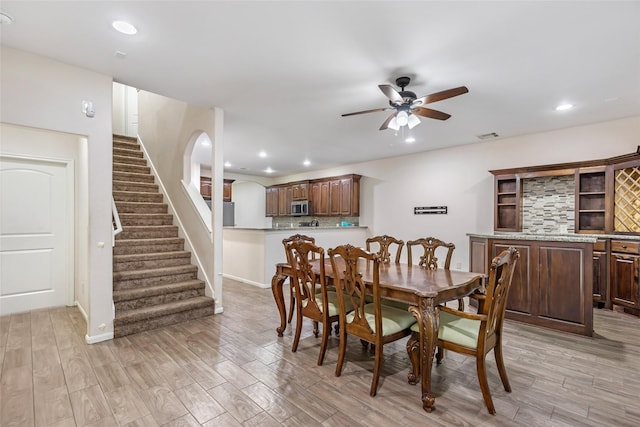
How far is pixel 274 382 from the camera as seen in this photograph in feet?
7.73

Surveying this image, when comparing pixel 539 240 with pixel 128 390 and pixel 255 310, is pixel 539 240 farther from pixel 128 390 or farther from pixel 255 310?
pixel 128 390

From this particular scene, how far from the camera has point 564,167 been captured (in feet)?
15.1

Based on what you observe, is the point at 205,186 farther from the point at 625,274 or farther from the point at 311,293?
the point at 625,274

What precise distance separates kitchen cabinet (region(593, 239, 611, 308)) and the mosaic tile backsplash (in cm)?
46

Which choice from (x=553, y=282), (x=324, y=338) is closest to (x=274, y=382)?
(x=324, y=338)

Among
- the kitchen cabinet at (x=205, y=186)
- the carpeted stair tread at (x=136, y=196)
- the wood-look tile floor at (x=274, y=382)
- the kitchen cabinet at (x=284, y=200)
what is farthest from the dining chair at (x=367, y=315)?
the kitchen cabinet at (x=205, y=186)

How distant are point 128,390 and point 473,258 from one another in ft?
14.6

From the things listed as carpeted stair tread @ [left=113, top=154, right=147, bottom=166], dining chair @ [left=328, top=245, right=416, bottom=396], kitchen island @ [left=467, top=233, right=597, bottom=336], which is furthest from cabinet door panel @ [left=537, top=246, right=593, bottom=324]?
carpeted stair tread @ [left=113, top=154, right=147, bottom=166]

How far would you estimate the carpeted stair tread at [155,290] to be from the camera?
11.5 ft

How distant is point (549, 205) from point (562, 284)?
81.4 inches

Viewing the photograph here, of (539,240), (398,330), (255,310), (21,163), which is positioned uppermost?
(21,163)

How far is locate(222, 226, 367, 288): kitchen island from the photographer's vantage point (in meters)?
5.53

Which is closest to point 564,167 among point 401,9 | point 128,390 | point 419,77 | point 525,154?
point 525,154

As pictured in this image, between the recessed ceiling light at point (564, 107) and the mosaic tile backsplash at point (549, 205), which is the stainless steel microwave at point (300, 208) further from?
the recessed ceiling light at point (564, 107)
